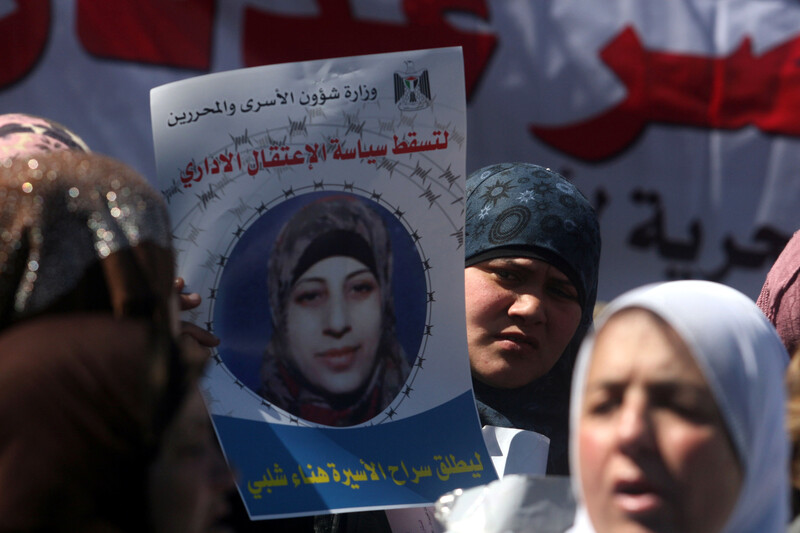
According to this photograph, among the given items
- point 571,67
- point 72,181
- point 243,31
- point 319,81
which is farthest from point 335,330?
point 571,67

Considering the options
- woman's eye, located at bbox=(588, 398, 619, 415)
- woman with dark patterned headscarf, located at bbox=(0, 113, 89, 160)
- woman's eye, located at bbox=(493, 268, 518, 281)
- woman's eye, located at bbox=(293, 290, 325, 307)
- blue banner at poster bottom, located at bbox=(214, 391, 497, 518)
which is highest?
woman with dark patterned headscarf, located at bbox=(0, 113, 89, 160)

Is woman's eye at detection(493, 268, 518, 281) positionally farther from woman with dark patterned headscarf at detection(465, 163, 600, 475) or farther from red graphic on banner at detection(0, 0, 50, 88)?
red graphic on banner at detection(0, 0, 50, 88)

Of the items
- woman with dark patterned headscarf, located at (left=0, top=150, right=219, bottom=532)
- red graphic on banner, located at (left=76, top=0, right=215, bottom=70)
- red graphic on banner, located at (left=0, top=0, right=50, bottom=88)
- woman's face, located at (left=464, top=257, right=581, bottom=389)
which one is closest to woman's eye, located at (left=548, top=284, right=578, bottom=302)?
woman's face, located at (left=464, top=257, right=581, bottom=389)

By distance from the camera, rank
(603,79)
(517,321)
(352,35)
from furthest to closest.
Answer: (603,79) → (352,35) → (517,321)

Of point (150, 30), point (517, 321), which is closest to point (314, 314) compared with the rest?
point (517, 321)

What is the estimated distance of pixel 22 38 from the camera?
3.65 meters

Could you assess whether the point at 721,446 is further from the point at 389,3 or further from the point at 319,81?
the point at 389,3

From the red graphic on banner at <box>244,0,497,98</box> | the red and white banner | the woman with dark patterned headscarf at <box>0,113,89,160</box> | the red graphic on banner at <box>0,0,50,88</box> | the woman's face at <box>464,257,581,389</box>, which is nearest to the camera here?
the woman with dark patterned headscarf at <box>0,113,89,160</box>

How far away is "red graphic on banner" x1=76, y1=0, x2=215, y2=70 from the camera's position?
369 centimetres

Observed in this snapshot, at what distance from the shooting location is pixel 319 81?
157cm

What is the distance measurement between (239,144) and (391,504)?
1.74ft

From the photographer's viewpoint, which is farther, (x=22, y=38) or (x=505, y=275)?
(x=22, y=38)

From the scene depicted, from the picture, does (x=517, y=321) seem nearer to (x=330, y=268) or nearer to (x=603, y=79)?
(x=330, y=268)

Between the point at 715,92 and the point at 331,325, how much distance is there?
3111 mm
